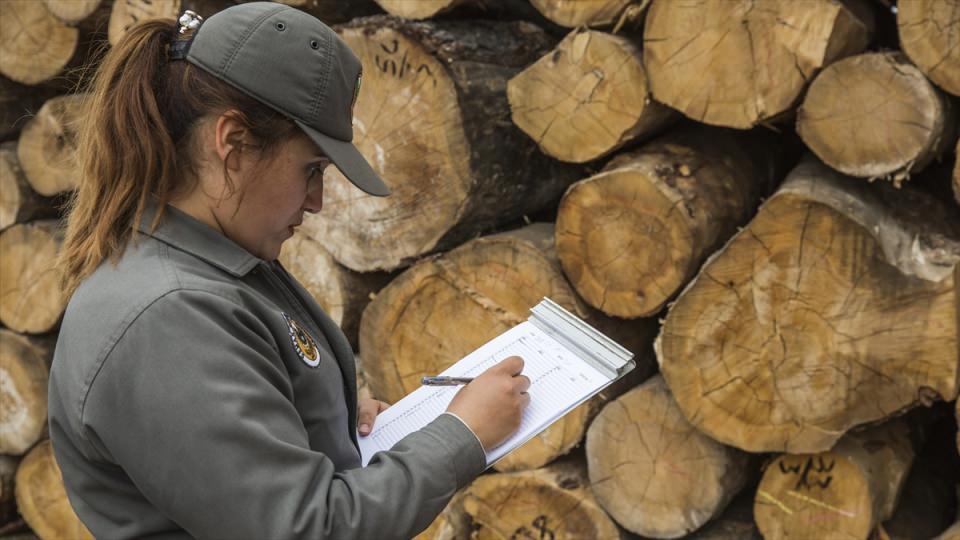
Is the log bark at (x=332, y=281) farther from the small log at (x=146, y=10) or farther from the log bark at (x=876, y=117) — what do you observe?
the log bark at (x=876, y=117)

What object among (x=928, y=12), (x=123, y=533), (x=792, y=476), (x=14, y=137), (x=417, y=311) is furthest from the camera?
(x=14, y=137)

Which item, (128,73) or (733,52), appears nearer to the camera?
(128,73)

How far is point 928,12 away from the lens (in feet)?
6.11

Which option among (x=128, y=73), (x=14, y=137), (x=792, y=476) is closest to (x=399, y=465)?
(x=128, y=73)

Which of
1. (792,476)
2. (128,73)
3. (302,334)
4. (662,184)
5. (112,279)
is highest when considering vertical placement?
(128,73)

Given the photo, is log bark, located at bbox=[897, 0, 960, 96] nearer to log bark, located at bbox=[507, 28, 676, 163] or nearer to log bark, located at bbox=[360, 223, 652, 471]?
log bark, located at bbox=[507, 28, 676, 163]

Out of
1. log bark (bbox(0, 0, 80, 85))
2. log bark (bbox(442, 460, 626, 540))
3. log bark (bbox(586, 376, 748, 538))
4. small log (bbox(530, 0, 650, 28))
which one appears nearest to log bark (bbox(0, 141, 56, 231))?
log bark (bbox(0, 0, 80, 85))

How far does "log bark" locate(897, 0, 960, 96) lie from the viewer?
1.84 metres

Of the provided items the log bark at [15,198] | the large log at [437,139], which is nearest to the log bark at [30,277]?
the log bark at [15,198]

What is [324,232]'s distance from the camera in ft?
9.00

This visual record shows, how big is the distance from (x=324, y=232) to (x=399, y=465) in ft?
5.36

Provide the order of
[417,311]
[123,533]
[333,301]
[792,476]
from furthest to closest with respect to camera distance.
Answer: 1. [333,301]
2. [417,311]
3. [792,476]
4. [123,533]

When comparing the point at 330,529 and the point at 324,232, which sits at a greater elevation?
the point at 330,529

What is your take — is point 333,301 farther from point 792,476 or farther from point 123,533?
point 123,533
